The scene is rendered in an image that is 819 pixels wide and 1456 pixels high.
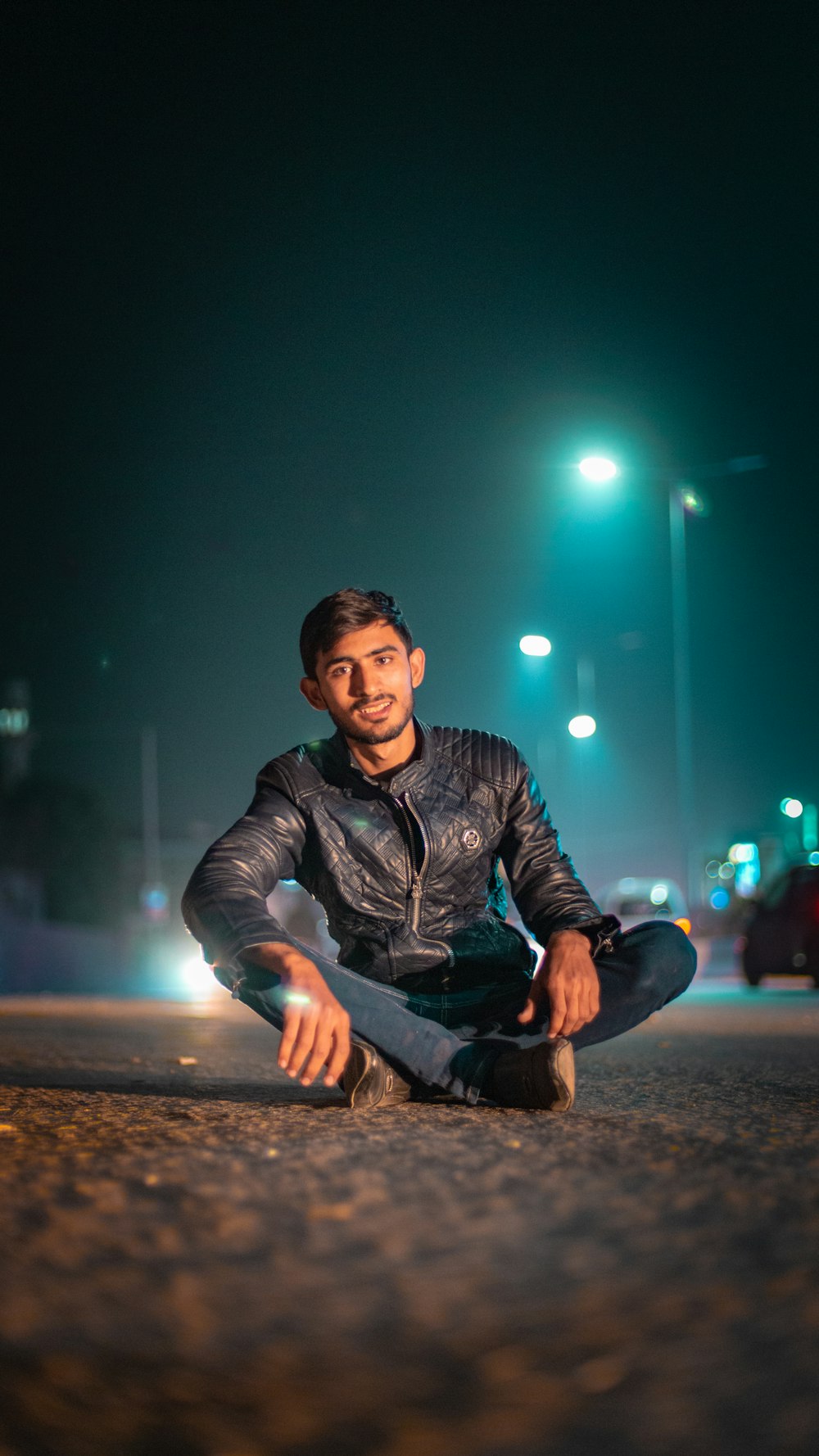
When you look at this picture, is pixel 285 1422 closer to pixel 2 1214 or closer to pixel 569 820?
pixel 2 1214

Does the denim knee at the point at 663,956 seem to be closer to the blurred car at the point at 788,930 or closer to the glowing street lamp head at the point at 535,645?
the blurred car at the point at 788,930

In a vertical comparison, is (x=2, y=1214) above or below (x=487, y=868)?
below

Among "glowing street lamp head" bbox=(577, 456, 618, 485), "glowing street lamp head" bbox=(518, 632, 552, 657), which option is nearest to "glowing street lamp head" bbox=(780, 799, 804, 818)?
"glowing street lamp head" bbox=(518, 632, 552, 657)

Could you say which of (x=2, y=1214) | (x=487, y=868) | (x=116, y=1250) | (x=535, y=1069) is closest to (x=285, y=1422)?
(x=116, y=1250)

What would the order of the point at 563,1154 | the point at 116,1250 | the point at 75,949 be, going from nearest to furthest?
the point at 116,1250 < the point at 563,1154 < the point at 75,949

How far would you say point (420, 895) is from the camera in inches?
161

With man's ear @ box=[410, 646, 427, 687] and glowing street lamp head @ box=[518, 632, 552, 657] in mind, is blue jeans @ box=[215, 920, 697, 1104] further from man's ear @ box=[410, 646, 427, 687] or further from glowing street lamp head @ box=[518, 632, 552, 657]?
glowing street lamp head @ box=[518, 632, 552, 657]

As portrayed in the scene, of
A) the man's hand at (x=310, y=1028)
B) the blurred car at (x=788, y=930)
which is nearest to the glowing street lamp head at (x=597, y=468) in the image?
the blurred car at (x=788, y=930)

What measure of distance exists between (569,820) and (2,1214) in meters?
37.9

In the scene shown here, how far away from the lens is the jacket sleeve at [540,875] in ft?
13.1

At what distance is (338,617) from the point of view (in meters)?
4.27

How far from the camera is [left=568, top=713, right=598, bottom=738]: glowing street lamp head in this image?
1475 inches

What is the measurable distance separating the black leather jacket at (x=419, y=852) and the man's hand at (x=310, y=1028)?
1.99 ft

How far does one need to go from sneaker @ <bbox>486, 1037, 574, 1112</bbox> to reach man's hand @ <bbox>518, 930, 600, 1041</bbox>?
5cm
